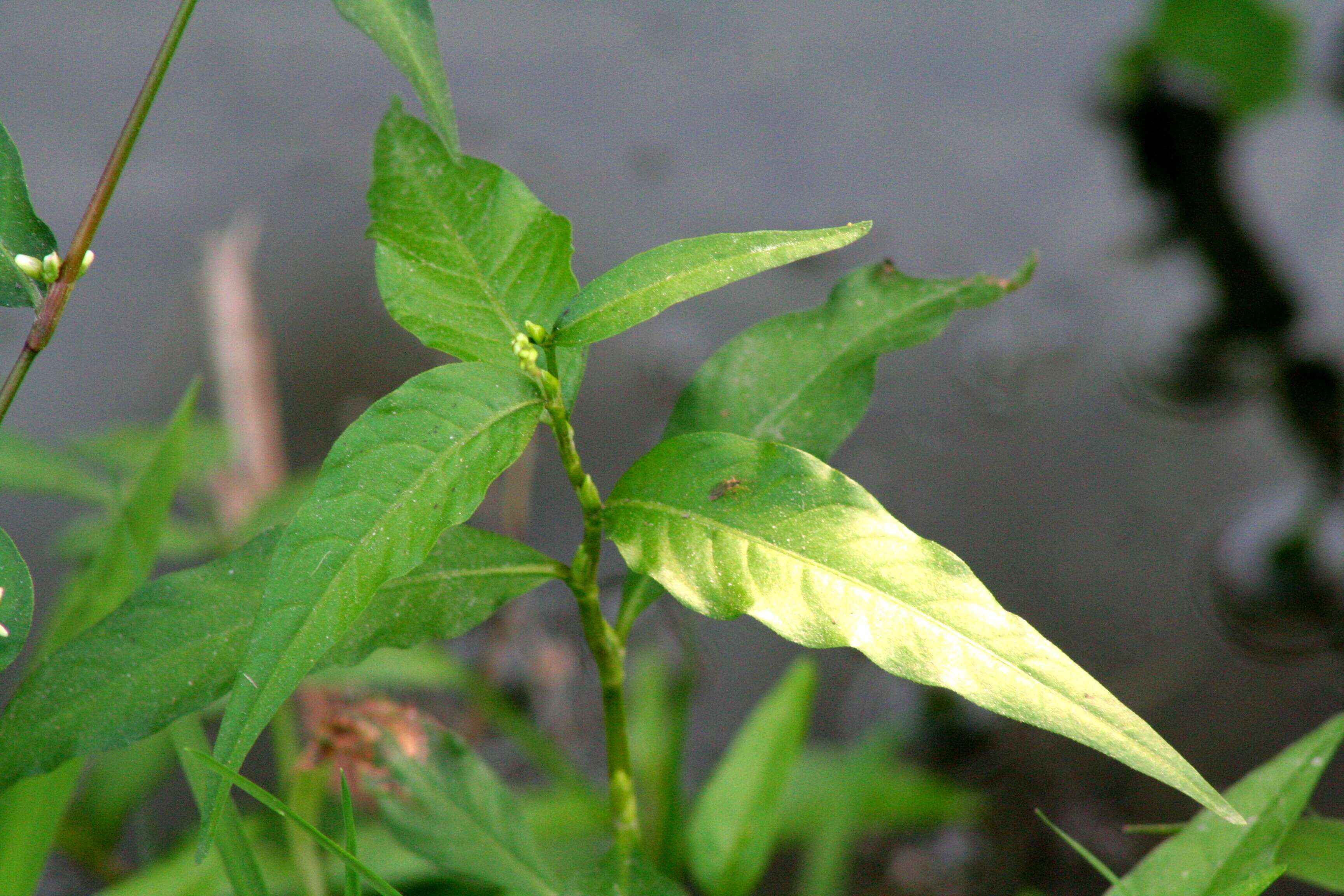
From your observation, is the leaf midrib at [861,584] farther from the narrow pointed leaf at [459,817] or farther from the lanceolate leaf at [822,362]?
the narrow pointed leaf at [459,817]

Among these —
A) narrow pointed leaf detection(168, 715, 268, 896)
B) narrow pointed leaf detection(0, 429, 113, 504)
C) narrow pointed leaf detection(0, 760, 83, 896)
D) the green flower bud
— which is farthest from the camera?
narrow pointed leaf detection(0, 429, 113, 504)

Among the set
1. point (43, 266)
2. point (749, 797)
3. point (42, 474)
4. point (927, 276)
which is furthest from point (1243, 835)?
point (42, 474)

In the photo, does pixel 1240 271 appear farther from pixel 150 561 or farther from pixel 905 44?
pixel 150 561

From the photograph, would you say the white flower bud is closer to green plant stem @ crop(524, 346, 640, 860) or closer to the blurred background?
green plant stem @ crop(524, 346, 640, 860)

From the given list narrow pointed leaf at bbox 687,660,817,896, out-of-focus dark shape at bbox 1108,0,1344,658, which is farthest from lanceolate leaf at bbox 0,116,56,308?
out-of-focus dark shape at bbox 1108,0,1344,658

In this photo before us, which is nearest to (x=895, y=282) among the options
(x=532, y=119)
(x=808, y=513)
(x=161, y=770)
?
(x=808, y=513)

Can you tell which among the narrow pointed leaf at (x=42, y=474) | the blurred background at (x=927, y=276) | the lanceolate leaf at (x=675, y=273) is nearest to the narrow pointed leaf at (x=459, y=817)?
the lanceolate leaf at (x=675, y=273)
